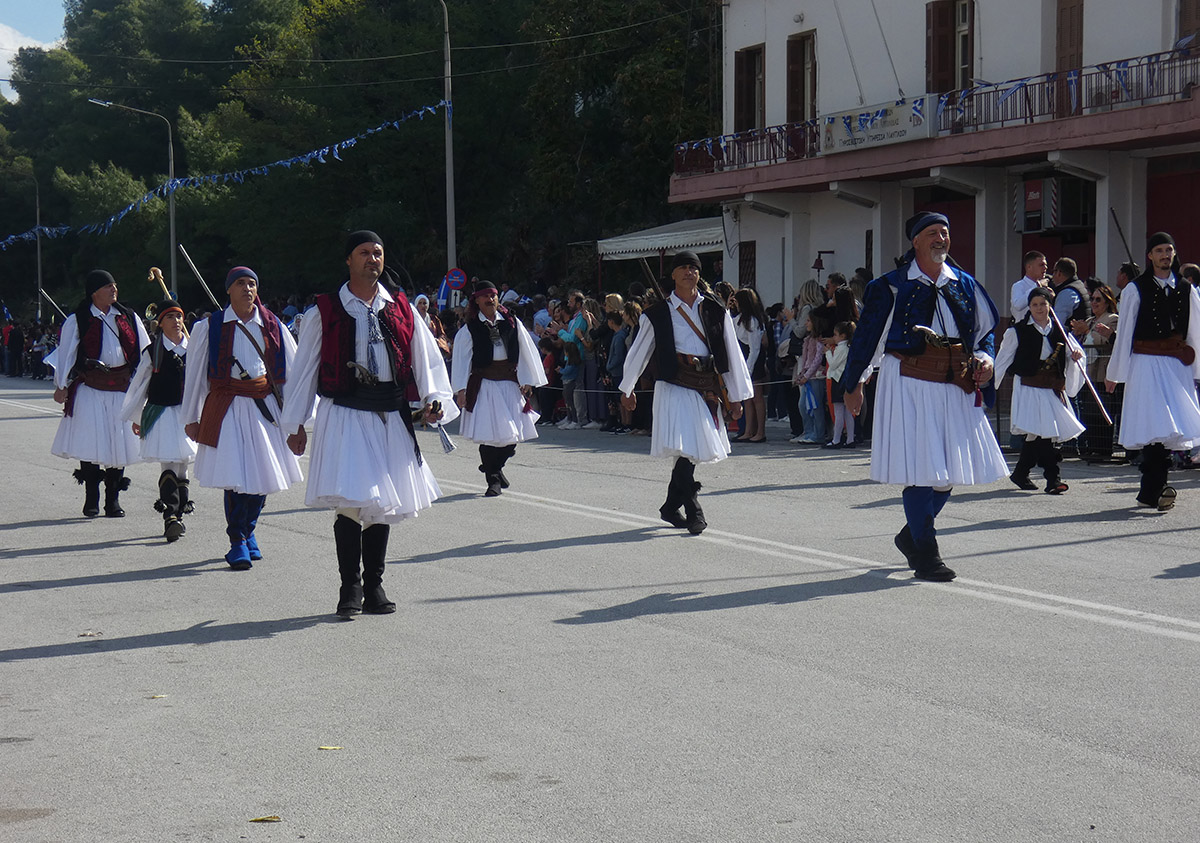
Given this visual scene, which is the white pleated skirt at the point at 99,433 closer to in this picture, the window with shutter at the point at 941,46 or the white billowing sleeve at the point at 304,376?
the white billowing sleeve at the point at 304,376

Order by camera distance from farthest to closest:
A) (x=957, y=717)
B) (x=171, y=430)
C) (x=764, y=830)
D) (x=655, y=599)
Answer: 1. (x=171, y=430)
2. (x=655, y=599)
3. (x=957, y=717)
4. (x=764, y=830)

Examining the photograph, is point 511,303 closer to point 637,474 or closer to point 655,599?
point 637,474

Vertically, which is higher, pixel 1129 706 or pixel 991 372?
pixel 991 372

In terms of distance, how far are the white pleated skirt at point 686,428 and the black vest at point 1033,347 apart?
368cm

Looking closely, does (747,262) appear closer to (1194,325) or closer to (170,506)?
(1194,325)

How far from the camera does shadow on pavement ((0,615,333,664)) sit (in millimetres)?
7520

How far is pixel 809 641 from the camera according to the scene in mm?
7324

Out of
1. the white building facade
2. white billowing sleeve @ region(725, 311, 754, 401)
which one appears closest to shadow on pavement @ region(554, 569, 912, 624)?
white billowing sleeve @ region(725, 311, 754, 401)

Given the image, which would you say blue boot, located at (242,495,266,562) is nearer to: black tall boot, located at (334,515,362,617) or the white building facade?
black tall boot, located at (334,515,362,617)

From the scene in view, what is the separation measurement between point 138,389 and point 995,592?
6.73 meters

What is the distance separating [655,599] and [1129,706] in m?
3.11

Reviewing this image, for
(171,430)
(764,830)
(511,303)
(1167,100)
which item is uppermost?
(1167,100)

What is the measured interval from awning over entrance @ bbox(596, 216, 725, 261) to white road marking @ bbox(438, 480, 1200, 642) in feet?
64.9

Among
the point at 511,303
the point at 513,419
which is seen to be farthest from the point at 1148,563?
the point at 511,303
